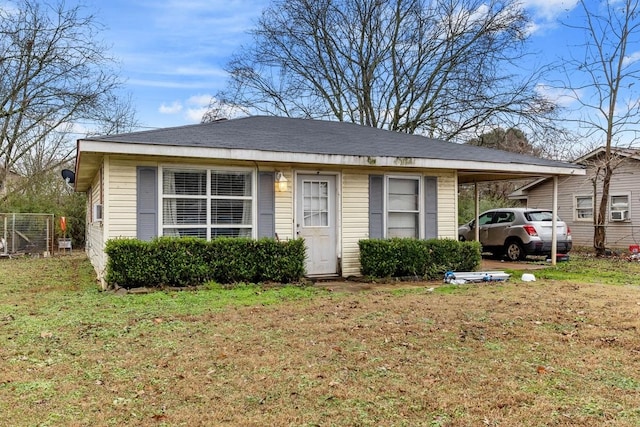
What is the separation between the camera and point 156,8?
1348cm

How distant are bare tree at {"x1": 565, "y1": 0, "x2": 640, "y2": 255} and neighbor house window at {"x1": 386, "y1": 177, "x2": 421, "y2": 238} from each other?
8.26m

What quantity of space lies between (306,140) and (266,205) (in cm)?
171

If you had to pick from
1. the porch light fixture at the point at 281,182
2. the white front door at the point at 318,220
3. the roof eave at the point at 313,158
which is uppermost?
the roof eave at the point at 313,158

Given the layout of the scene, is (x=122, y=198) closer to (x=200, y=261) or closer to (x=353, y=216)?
(x=200, y=261)

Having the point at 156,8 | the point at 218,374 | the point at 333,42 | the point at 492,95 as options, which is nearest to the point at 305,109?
the point at 333,42

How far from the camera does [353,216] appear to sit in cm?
911

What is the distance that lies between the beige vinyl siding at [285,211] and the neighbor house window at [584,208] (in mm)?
14378

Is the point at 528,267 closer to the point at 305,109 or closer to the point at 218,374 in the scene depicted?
the point at 218,374

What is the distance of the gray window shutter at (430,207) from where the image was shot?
968 centimetres

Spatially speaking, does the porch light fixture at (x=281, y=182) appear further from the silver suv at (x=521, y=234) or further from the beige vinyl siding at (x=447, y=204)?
the silver suv at (x=521, y=234)

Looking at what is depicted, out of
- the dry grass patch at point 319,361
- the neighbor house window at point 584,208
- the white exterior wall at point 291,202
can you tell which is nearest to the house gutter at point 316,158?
the white exterior wall at point 291,202

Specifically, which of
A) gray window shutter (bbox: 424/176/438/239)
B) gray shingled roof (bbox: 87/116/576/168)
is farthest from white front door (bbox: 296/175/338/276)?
gray window shutter (bbox: 424/176/438/239)

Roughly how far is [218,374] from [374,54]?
20.7 m

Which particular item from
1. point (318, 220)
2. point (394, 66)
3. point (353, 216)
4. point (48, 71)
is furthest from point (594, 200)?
point (48, 71)
